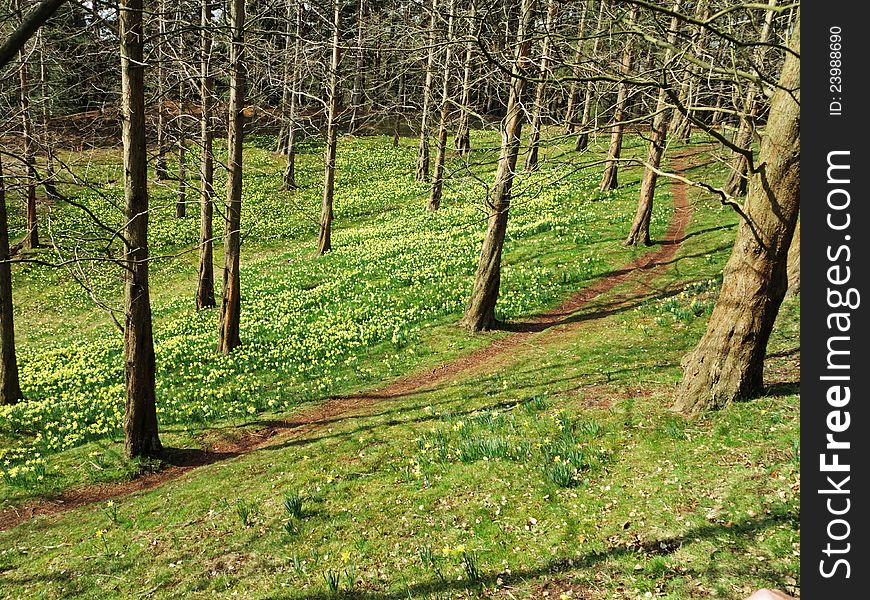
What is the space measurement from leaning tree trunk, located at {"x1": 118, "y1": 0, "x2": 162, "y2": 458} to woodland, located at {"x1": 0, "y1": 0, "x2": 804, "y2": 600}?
0.14ft

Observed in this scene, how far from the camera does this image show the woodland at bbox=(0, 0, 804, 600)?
16.2 ft

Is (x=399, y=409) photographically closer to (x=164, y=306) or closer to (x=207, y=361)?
(x=207, y=361)

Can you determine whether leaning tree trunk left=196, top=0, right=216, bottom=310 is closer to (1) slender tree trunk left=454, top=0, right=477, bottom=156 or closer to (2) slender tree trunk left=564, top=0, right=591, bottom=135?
(1) slender tree trunk left=454, top=0, right=477, bottom=156

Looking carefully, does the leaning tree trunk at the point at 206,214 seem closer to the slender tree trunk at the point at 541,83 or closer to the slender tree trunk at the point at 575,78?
the slender tree trunk at the point at 541,83

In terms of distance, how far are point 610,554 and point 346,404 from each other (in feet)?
21.4


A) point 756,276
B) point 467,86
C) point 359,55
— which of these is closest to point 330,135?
point 359,55

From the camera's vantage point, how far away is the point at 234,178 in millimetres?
11352

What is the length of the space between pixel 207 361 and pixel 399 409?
5726 millimetres

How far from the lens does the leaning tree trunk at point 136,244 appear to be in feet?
23.9

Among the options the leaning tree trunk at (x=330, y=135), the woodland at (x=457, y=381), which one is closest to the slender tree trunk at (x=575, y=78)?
the woodland at (x=457, y=381)

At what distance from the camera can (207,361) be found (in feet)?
41.9

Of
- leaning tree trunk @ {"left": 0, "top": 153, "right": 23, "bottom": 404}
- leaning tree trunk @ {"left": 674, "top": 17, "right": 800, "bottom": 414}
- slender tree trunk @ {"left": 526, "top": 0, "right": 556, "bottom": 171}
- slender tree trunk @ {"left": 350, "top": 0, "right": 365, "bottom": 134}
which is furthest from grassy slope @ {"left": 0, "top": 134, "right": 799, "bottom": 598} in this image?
slender tree trunk @ {"left": 350, "top": 0, "right": 365, "bottom": 134}

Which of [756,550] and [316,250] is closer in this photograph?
[756,550]
